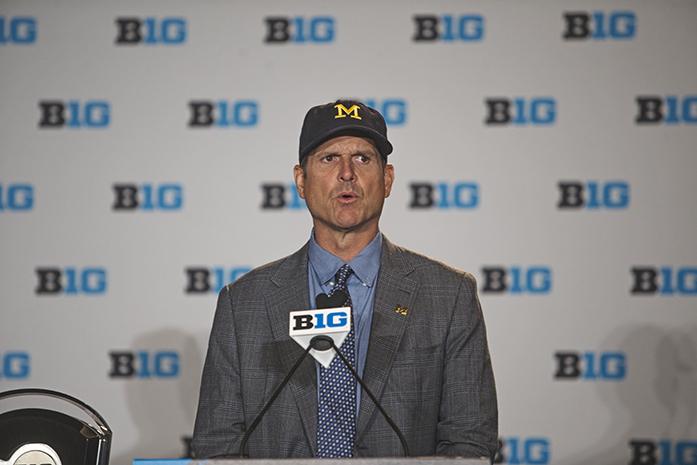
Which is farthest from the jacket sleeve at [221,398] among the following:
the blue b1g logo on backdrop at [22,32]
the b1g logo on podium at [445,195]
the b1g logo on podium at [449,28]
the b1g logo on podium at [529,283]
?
the blue b1g logo on backdrop at [22,32]

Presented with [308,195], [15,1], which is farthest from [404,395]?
[15,1]

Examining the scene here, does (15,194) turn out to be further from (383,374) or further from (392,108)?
(383,374)

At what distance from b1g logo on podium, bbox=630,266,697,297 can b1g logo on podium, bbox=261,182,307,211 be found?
1605mm

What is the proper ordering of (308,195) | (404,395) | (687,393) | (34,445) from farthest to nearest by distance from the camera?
(687,393), (308,195), (404,395), (34,445)

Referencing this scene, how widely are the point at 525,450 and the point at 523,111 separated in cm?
160

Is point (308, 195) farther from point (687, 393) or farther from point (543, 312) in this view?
point (687, 393)

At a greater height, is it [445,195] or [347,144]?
[445,195]

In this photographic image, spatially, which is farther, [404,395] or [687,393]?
[687,393]

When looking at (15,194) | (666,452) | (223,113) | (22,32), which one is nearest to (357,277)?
(223,113)

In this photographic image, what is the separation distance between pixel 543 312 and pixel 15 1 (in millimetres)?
2954

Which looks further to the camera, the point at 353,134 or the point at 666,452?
the point at 666,452

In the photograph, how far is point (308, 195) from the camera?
2582mm

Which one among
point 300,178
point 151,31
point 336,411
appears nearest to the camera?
point 336,411

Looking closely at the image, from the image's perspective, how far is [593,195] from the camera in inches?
170
